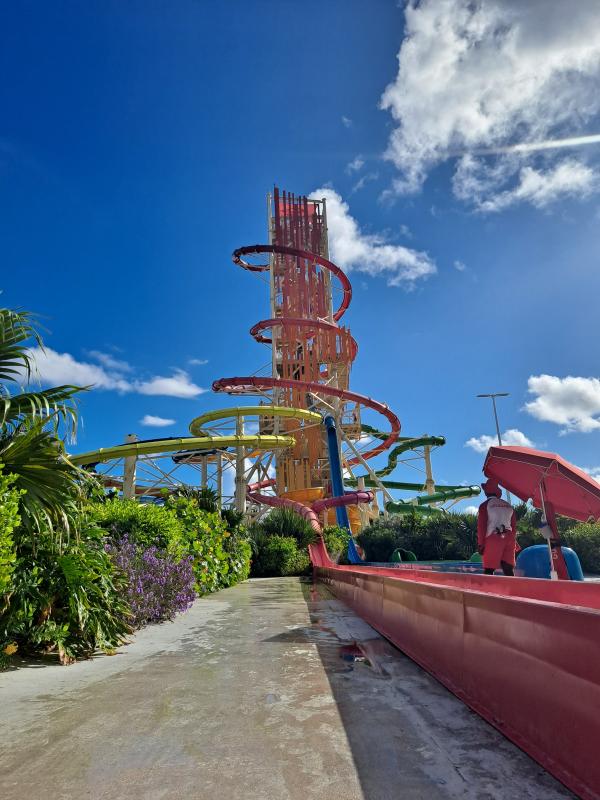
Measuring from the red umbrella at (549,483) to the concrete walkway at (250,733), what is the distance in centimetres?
321

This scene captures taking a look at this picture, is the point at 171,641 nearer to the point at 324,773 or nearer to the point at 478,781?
the point at 324,773

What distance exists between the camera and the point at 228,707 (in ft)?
10.2

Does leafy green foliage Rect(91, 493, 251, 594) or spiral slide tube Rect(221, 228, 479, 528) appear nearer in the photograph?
leafy green foliage Rect(91, 493, 251, 594)

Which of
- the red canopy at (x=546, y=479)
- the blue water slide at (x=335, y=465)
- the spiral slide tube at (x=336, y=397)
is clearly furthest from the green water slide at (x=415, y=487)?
the red canopy at (x=546, y=479)

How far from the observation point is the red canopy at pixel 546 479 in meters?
6.37

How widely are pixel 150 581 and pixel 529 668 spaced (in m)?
5.21

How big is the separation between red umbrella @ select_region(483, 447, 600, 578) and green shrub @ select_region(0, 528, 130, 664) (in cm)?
509

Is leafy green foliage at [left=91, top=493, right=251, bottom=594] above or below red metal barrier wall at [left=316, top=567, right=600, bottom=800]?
above

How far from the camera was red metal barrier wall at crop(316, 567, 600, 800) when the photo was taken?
1.94 m

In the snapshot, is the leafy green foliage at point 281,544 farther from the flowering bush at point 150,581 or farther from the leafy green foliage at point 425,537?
the flowering bush at point 150,581

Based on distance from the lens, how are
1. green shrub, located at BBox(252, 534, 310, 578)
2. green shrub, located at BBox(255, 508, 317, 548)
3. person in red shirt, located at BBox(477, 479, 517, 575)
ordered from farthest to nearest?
1. green shrub, located at BBox(255, 508, 317, 548)
2. green shrub, located at BBox(252, 534, 310, 578)
3. person in red shirt, located at BBox(477, 479, 517, 575)

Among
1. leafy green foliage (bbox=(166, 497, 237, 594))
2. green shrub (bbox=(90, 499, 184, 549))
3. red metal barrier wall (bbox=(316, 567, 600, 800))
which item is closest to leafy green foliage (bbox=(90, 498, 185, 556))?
green shrub (bbox=(90, 499, 184, 549))

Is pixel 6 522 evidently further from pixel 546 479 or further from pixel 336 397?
pixel 336 397

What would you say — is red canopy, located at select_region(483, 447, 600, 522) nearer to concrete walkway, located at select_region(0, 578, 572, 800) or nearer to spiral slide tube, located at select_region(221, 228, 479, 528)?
concrete walkway, located at select_region(0, 578, 572, 800)
